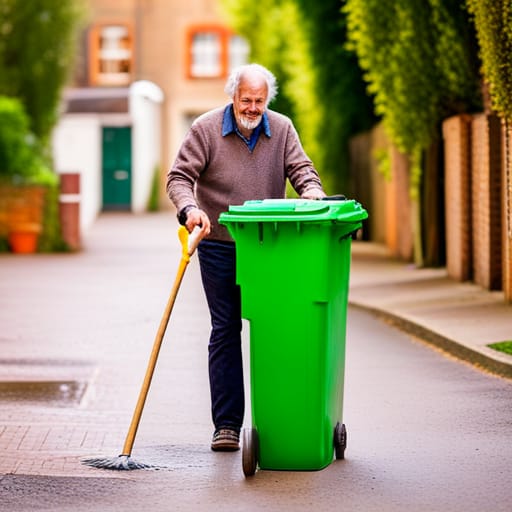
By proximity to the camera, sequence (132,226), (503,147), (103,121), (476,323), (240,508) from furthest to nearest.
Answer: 1. (103,121)
2. (132,226)
3. (503,147)
4. (476,323)
5. (240,508)

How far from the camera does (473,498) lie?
6.50m

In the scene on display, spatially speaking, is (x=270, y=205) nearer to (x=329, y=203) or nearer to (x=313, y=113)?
(x=329, y=203)

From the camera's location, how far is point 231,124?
7.50 meters

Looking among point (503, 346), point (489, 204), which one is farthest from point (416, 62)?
point (503, 346)

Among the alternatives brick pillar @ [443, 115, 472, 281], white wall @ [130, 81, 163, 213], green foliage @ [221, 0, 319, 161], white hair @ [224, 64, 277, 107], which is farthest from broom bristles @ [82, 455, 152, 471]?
white wall @ [130, 81, 163, 213]

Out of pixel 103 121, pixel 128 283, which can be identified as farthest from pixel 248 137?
pixel 103 121

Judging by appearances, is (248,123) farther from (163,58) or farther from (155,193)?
(163,58)

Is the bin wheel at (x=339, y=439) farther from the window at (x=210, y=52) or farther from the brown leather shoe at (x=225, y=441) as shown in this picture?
the window at (x=210, y=52)

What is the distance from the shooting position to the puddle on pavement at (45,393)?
370 inches

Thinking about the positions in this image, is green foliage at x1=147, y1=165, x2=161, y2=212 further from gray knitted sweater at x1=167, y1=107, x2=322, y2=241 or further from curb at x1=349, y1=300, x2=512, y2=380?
gray knitted sweater at x1=167, y1=107, x2=322, y2=241

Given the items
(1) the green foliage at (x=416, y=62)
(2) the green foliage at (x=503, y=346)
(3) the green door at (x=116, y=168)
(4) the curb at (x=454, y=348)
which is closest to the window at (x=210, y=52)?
(3) the green door at (x=116, y=168)

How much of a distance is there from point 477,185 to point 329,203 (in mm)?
10095

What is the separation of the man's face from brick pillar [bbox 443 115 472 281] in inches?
391

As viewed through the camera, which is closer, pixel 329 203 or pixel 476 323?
pixel 329 203
